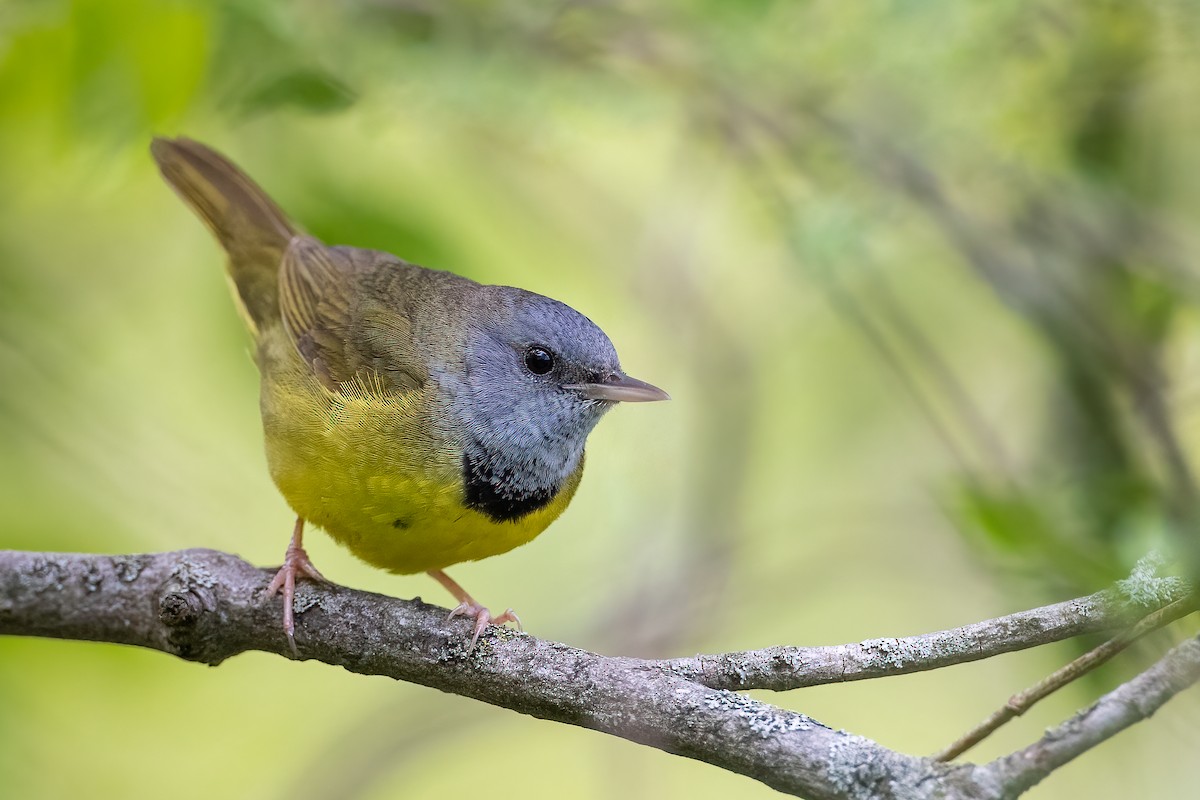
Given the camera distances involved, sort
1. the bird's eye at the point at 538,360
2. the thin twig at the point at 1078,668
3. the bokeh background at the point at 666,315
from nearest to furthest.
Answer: the thin twig at the point at 1078,668 → the bokeh background at the point at 666,315 → the bird's eye at the point at 538,360

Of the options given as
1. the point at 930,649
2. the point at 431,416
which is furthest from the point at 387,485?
the point at 930,649

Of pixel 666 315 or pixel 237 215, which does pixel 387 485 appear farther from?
pixel 666 315

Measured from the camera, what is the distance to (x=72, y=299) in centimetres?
512

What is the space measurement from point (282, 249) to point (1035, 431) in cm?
381

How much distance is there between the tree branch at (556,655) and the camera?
2365mm

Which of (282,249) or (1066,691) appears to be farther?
(282,249)

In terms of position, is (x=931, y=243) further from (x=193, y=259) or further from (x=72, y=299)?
(x=72, y=299)

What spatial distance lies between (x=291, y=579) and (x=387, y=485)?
1.44 feet

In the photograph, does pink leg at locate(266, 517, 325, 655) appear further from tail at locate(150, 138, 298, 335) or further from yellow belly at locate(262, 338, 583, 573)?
tail at locate(150, 138, 298, 335)

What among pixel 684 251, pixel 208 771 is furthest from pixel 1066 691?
pixel 208 771

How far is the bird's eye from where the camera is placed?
4.20 metres

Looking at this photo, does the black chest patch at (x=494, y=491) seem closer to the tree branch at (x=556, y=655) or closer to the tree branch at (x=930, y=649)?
the tree branch at (x=556, y=655)

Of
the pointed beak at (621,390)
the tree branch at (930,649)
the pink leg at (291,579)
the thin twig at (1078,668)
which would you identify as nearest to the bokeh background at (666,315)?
the pointed beak at (621,390)

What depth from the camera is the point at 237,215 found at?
5.29 meters
